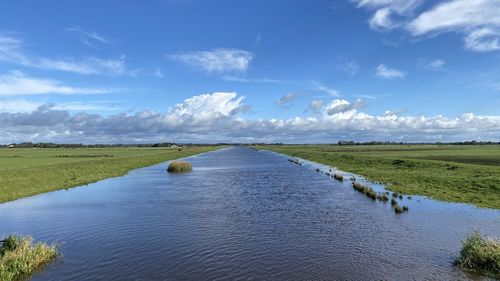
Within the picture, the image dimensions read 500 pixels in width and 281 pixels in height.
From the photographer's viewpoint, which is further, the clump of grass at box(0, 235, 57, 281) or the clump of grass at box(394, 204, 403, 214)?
the clump of grass at box(394, 204, 403, 214)

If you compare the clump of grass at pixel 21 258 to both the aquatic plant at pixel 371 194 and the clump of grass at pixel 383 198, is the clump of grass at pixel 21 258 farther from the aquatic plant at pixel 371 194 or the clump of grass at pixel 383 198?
the aquatic plant at pixel 371 194

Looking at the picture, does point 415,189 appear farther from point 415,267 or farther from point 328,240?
point 415,267

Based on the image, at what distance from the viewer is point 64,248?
2108 centimetres

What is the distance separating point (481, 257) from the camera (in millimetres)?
17047

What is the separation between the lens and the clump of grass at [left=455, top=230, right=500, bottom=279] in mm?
16484

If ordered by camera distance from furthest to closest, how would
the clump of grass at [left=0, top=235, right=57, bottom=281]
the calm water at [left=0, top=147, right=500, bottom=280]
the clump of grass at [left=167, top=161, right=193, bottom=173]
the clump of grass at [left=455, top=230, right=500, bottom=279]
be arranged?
the clump of grass at [left=167, top=161, right=193, bottom=173] < the calm water at [left=0, top=147, right=500, bottom=280] < the clump of grass at [left=455, top=230, right=500, bottom=279] < the clump of grass at [left=0, top=235, right=57, bottom=281]

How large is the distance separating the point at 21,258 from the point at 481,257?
69.4 feet

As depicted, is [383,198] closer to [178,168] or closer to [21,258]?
[21,258]

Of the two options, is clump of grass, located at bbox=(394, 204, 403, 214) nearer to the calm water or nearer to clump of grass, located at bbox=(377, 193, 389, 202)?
the calm water

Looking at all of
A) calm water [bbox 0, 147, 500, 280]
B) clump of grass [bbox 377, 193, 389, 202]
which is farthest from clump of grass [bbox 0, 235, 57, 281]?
clump of grass [bbox 377, 193, 389, 202]

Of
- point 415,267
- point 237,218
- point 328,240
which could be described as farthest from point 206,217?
point 415,267

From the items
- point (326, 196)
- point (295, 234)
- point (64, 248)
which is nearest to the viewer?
point (64, 248)

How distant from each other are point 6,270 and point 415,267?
1833 cm

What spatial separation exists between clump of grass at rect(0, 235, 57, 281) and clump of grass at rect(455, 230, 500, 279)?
1996 cm
